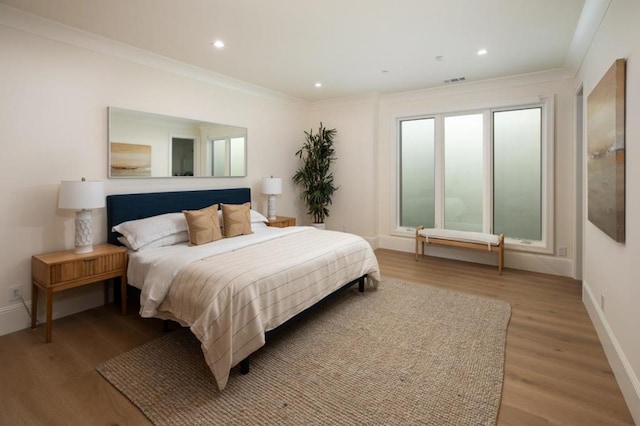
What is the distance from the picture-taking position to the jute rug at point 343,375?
182cm

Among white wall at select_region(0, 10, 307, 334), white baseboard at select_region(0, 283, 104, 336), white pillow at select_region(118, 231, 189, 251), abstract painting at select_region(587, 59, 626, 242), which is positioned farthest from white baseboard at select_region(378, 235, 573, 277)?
white baseboard at select_region(0, 283, 104, 336)

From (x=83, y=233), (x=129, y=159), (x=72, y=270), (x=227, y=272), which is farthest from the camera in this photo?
(x=129, y=159)

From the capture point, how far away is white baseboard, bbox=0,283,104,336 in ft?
9.08

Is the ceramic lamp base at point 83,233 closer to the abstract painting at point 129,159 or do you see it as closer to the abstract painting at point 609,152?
the abstract painting at point 129,159

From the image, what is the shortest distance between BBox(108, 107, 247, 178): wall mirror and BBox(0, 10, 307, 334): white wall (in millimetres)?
96

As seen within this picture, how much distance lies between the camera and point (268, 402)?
191cm

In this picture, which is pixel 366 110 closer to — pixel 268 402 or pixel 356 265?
pixel 356 265

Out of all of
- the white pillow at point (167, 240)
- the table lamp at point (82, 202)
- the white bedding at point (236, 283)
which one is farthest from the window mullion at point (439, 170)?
the table lamp at point (82, 202)

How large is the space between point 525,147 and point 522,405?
12.5ft

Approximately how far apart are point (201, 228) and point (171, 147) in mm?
1234

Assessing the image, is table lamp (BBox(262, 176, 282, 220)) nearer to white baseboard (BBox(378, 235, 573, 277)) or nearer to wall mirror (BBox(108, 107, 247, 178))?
wall mirror (BBox(108, 107, 247, 178))

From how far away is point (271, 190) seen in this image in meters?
4.93

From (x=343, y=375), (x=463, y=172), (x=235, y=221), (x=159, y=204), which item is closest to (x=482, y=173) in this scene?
(x=463, y=172)

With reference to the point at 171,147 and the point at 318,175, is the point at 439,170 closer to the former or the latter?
the point at 318,175
